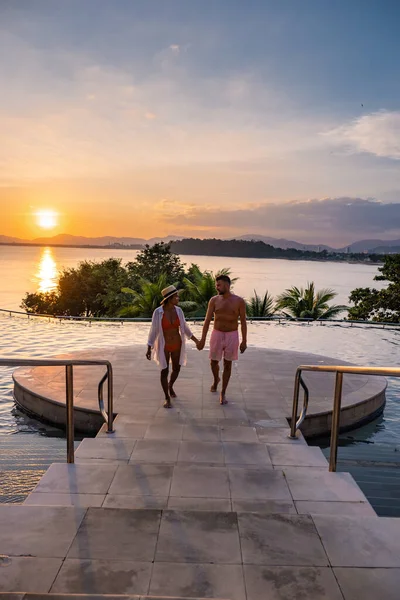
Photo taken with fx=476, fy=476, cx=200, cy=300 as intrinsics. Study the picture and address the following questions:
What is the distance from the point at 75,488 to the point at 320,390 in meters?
4.74

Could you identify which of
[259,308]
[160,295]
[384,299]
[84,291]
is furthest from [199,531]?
[84,291]

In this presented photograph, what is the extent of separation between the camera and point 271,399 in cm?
696

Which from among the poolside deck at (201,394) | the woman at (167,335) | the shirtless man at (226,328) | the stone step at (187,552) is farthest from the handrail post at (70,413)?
the shirtless man at (226,328)

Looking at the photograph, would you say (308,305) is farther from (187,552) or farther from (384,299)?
(187,552)

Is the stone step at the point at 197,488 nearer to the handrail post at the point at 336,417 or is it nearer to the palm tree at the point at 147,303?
the handrail post at the point at 336,417

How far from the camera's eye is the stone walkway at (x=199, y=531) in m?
2.34

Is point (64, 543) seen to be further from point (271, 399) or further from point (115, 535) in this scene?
point (271, 399)

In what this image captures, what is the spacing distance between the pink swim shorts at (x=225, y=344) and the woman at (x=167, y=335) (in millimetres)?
375

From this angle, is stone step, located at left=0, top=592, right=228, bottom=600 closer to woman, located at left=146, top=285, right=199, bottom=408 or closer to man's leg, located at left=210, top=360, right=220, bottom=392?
woman, located at left=146, top=285, right=199, bottom=408

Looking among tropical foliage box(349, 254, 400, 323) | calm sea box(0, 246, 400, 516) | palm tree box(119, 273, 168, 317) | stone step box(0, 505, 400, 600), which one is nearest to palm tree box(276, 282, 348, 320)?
tropical foliage box(349, 254, 400, 323)

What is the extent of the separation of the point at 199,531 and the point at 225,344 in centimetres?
388

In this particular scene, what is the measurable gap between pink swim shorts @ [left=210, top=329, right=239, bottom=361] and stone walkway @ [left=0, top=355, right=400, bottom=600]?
1941 mm

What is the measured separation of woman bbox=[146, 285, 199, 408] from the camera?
247 inches

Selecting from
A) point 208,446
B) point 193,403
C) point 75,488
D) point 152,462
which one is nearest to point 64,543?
point 75,488
